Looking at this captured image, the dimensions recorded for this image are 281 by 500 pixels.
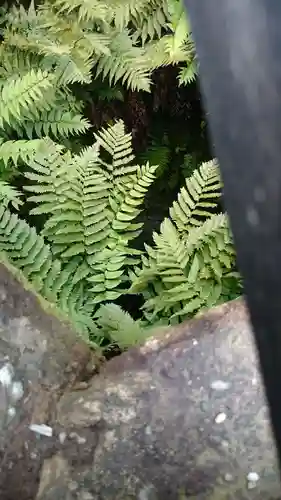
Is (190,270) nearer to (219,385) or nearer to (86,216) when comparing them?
(86,216)

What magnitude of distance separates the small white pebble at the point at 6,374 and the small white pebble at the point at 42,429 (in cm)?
12

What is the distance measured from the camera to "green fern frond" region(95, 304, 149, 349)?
1917 mm

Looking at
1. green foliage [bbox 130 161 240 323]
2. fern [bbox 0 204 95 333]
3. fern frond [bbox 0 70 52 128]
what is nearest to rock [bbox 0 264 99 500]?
fern [bbox 0 204 95 333]

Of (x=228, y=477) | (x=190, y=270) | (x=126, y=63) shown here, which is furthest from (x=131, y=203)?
(x=228, y=477)

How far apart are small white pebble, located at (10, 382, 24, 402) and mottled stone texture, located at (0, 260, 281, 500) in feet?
0.05

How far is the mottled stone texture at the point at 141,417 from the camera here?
1.44m

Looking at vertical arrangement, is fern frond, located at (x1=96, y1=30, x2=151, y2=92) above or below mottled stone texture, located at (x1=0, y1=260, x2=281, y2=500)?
above

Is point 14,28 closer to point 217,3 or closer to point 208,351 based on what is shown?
point 208,351

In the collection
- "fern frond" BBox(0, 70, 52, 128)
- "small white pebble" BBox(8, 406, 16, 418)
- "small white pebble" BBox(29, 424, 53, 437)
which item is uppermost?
"fern frond" BBox(0, 70, 52, 128)

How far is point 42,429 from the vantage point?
5.07ft

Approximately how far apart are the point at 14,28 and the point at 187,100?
3.06 ft

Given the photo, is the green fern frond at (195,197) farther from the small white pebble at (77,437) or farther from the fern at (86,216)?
the small white pebble at (77,437)

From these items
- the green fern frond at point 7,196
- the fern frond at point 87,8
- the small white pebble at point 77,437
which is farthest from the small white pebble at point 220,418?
the fern frond at point 87,8

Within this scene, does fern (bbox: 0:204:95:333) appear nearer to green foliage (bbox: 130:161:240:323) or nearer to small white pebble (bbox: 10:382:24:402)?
green foliage (bbox: 130:161:240:323)
